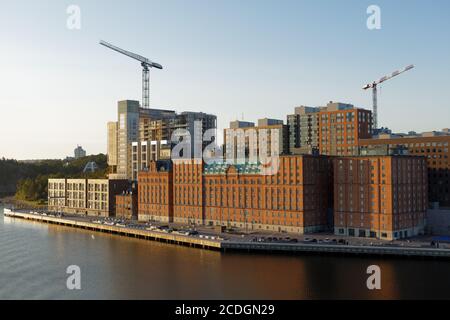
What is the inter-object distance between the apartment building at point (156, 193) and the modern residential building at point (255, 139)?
2589 cm

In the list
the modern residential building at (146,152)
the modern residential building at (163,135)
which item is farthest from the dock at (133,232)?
the modern residential building at (163,135)

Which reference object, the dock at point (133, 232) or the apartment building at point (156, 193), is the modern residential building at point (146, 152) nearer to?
the apartment building at point (156, 193)

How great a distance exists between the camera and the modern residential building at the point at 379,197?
87.1 m

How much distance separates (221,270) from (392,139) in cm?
5358

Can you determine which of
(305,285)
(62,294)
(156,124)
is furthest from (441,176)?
(156,124)

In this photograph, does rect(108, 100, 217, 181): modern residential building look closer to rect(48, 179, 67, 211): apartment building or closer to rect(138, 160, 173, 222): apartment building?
rect(48, 179, 67, 211): apartment building

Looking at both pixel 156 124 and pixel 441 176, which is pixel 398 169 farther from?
pixel 156 124

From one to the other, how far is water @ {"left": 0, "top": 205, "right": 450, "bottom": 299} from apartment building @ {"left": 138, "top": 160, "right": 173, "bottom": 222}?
2523 cm

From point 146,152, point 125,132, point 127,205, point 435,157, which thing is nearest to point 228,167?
point 127,205

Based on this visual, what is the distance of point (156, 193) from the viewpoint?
12106cm

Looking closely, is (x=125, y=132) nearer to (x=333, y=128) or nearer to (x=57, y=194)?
(x=57, y=194)

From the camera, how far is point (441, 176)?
102500 mm

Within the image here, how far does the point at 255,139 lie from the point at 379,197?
229 feet

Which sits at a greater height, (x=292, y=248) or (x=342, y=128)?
(x=342, y=128)
